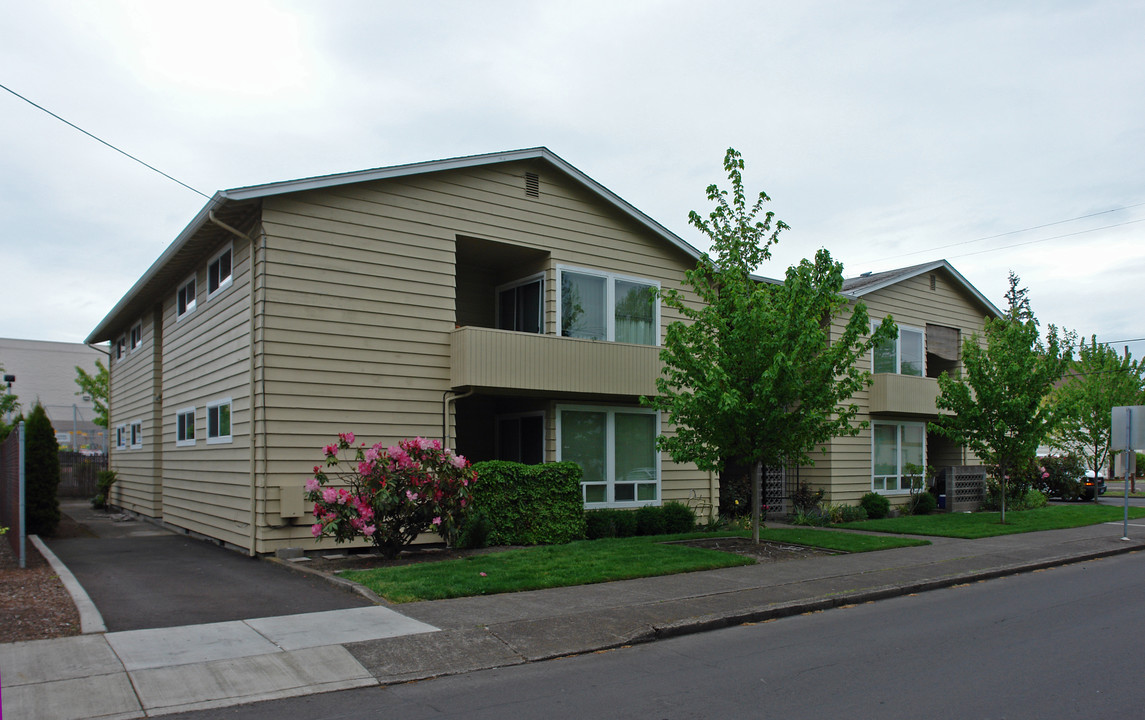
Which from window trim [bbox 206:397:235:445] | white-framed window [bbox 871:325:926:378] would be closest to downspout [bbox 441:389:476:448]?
window trim [bbox 206:397:235:445]

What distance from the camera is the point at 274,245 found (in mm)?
13547

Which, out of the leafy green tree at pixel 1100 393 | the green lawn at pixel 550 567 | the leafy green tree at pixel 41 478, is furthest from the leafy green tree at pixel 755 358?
the leafy green tree at pixel 1100 393

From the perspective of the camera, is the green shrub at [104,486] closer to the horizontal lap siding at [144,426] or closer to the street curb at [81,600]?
the horizontal lap siding at [144,426]

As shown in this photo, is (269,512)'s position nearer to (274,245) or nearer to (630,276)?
(274,245)

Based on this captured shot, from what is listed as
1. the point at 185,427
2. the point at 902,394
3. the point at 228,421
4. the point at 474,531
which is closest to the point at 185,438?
the point at 185,427

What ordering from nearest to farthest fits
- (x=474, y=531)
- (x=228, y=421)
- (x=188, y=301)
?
(x=474, y=531), (x=228, y=421), (x=188, y=301)

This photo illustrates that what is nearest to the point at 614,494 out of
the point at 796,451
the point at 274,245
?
the point at 796,451

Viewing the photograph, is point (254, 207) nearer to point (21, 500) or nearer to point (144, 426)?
point (21, 500)

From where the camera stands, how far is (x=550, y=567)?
12.1 m

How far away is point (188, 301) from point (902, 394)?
1813 cm

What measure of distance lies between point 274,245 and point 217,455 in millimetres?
4362

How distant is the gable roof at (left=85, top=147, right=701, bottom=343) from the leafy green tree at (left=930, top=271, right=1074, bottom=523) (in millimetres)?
7879

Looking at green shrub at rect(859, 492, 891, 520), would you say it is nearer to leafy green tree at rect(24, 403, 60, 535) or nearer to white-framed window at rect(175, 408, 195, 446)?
white-framed window at rect(175, 408, 195, 446)

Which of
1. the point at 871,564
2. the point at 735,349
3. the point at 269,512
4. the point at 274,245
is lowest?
the point at 871,564
